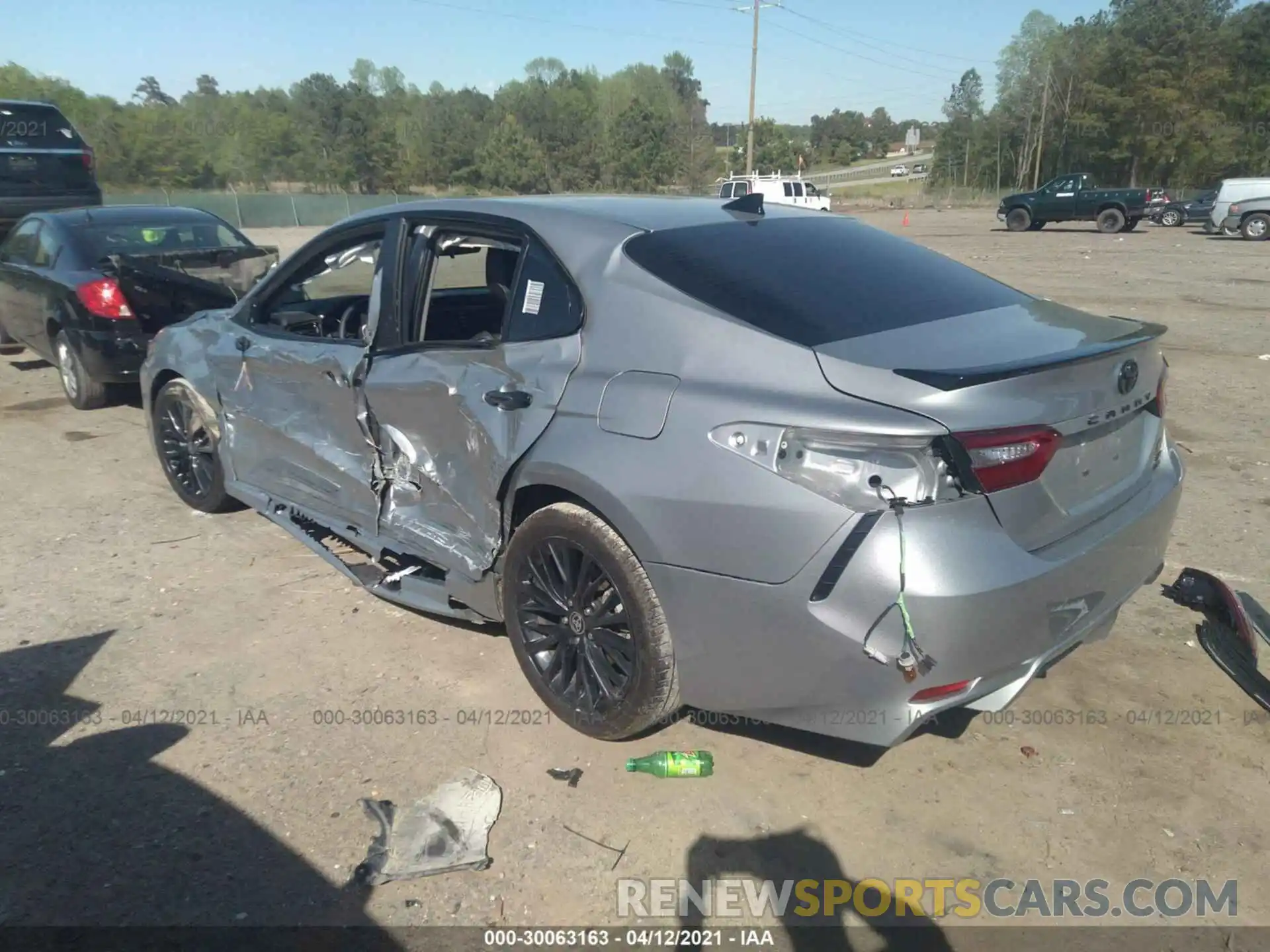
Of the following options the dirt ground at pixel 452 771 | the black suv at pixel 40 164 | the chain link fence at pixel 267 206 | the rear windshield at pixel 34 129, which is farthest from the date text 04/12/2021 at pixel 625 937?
the chain link fence at pixel 267 206

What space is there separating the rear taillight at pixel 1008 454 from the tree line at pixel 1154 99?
197 ft

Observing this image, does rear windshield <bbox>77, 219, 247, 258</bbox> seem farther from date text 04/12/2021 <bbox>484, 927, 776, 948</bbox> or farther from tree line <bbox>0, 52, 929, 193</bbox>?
tree line <bbox>0, 52, 929, 193</bbox>

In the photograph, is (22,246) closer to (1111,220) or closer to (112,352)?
(112,352)

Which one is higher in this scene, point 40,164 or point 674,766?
point 40,164

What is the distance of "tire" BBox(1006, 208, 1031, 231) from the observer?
1206 inches

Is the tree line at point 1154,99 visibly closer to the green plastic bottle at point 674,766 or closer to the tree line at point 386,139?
the tree line at point 386,139

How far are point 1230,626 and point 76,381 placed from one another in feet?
26.9

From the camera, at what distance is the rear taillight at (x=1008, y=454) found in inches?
94.0

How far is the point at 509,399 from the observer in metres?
3.17

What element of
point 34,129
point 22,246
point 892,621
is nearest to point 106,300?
point 22,246

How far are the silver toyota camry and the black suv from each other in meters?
12.1

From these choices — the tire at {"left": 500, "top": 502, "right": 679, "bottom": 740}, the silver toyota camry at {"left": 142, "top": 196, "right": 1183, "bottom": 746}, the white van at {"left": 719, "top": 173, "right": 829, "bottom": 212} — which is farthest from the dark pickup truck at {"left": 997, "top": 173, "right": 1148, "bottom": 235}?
the tire at {"left": 500, "top": 502, "right": 679, "bottom": 740}

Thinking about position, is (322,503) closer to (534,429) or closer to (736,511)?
(534,429)

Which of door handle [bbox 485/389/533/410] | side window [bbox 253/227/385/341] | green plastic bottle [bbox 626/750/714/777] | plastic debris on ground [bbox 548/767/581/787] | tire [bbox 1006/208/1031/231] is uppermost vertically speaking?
side window [bbox 253/227/385/341]
